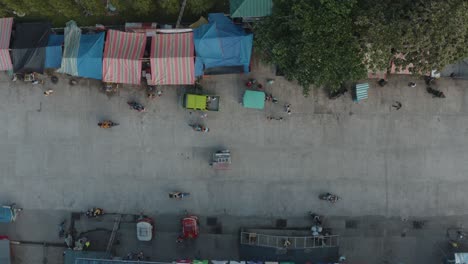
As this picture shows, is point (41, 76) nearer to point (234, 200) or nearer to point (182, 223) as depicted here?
point (182, 223)

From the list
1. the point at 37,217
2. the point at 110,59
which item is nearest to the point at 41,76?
the point at 110,59

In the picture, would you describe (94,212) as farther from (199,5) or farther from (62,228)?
(199,5)

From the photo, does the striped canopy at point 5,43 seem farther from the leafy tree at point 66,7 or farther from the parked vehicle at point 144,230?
the parked vehicle at point 144,230

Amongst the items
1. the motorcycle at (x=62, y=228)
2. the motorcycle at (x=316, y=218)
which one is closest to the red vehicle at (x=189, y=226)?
the motorcycle at (x=316, y=218)

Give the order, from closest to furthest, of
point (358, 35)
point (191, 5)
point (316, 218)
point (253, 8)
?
point (358, 35) → point (253, 8) → point (191, 5) → point (316, 218)

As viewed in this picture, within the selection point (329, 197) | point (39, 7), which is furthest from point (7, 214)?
point (329, 197)

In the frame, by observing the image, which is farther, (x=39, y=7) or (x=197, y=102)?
(x=197, y=102)
